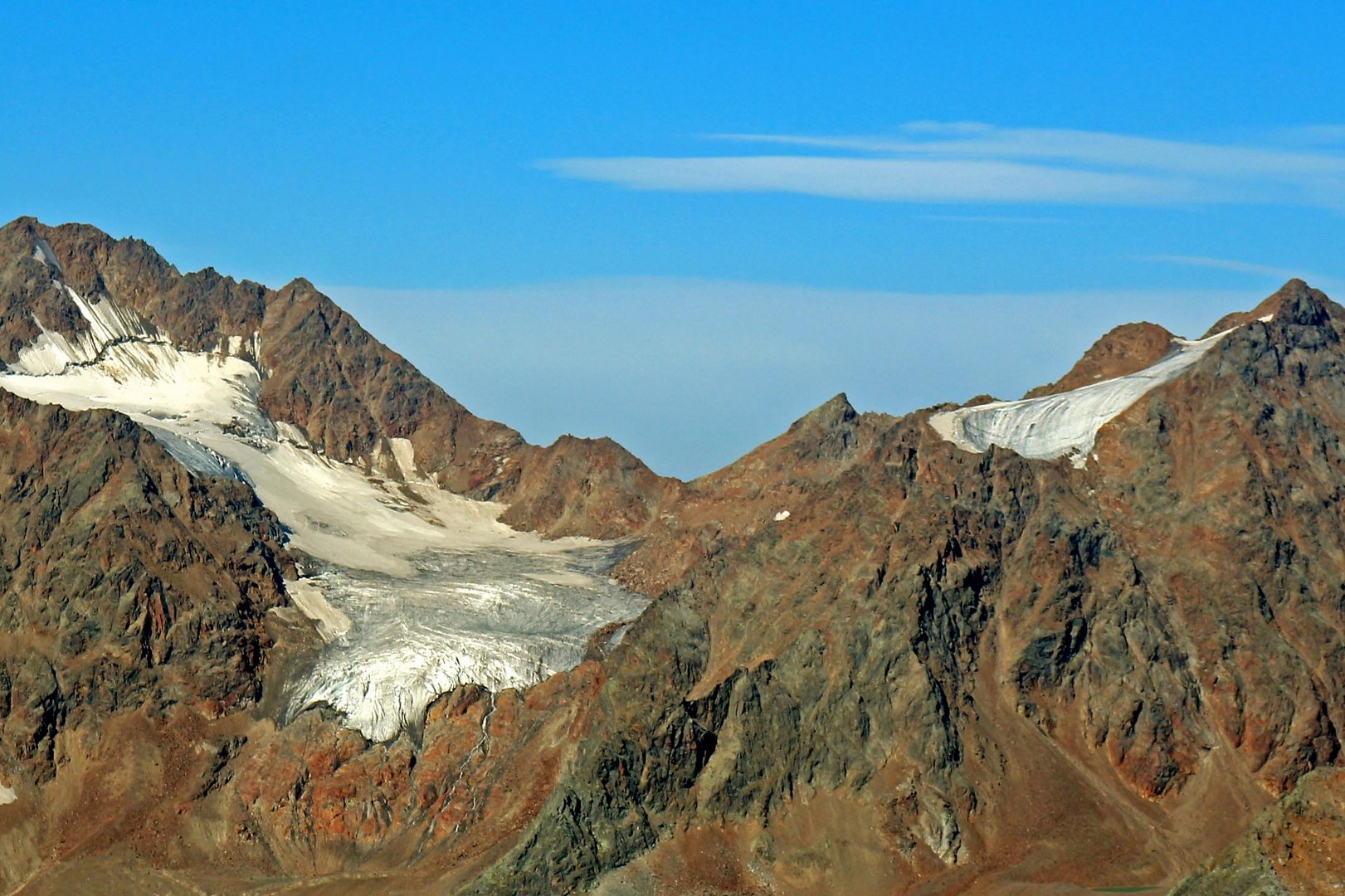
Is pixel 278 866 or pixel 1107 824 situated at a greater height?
pixel 1107 824

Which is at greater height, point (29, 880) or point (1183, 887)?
point (1183, 887)

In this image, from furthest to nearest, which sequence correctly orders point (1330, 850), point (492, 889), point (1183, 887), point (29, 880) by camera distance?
point (29, 880) → point (492, 889) → point (1183, 887) → point (1330, 850)

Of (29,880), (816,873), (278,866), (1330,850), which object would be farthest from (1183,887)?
(29,880)

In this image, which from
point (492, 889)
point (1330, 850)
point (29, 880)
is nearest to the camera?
point (1330, 850)

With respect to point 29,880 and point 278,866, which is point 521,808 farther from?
point 29,880

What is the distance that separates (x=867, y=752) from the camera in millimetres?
195500

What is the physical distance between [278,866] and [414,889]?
17.5m

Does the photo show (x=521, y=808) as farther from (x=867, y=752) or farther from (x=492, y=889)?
(x=867, y=752)

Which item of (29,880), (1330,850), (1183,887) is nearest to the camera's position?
(1330,850)

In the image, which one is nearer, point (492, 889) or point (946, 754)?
point (492, 889)

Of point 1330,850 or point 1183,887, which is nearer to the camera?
point 1330,850

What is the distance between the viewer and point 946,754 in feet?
641

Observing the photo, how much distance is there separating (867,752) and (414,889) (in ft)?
133

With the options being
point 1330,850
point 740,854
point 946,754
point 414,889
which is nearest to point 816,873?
point 740,854
